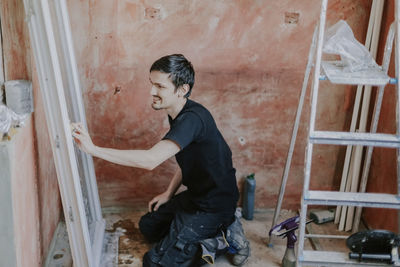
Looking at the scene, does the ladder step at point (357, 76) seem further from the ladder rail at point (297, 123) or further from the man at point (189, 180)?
the man at point (189, 180)

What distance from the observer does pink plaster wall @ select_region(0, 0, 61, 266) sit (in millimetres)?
2082

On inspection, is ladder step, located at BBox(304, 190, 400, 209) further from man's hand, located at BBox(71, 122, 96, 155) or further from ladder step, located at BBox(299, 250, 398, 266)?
man's hand, located at BBox(71, 122, 96, 155)

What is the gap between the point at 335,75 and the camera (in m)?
2.39

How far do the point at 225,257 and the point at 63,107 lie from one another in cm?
144

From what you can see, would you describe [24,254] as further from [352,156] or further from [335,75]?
[352,156]

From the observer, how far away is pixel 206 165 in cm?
275

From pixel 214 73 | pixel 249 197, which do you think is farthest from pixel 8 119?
pixel 249 197

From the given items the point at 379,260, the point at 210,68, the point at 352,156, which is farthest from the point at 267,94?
the point at 379,260

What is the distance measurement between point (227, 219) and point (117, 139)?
0.92m

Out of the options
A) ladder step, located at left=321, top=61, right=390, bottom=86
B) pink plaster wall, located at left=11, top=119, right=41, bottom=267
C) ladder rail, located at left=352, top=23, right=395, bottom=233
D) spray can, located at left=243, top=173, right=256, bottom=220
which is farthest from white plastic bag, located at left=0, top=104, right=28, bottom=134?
ladder rail, located at left=352, top=23, right=395, bottom=233

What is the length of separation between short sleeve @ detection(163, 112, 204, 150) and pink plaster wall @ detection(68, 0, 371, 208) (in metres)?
0.60

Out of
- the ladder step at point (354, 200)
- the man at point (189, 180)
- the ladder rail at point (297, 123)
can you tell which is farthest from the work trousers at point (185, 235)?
the ladder step at point (354, 200)

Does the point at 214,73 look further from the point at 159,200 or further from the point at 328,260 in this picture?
the point at 328,260

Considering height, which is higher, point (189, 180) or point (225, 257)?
point (189, 180)
